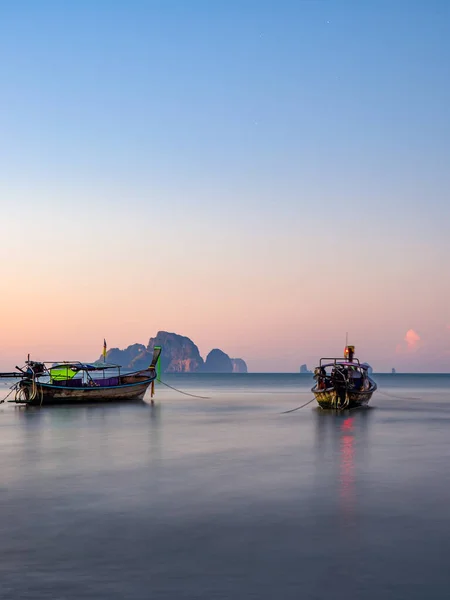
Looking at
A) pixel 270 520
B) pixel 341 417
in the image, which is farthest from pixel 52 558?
pixel 341 417

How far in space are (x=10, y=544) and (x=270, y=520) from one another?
607 cm

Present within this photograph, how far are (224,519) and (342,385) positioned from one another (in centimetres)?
4598

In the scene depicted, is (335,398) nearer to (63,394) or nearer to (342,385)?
(342,385)

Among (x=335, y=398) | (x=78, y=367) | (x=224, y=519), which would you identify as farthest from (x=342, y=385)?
(x=224, y=519)

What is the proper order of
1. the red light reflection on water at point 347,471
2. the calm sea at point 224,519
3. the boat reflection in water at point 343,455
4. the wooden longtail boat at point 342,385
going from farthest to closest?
the wooden longtail boat at point 342,385 → the boat reflection in water at point 343,455 → the red light reflection on water at point 347,471 → the calm sea at point 224,519

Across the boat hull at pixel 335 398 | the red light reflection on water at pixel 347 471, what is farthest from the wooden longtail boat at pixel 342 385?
the red light reflection on water at pixel 347 471

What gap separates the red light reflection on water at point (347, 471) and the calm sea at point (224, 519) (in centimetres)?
6

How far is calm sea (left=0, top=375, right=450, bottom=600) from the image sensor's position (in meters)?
11.7

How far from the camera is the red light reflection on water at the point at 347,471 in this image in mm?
19150

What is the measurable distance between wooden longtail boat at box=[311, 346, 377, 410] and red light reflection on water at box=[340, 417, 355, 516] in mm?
17168

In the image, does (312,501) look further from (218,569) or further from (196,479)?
(218,569)

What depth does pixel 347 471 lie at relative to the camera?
2545cm

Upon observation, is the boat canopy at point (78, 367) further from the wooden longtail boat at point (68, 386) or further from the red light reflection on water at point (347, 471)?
the red light reflection on water at point (347, 471)

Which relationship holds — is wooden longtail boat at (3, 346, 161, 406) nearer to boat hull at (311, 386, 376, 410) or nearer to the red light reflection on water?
boat hull at (311, 386, 376, 410)
